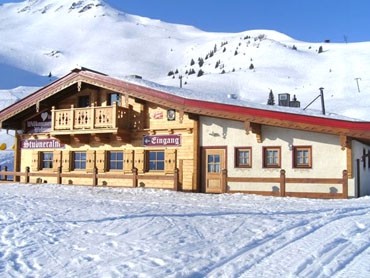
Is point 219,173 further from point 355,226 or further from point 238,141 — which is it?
point 355,226

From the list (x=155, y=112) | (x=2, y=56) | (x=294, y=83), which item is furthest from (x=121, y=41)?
(x=155, y=112)

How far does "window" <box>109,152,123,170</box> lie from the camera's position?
69.1 feet

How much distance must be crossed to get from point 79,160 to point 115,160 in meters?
2.09

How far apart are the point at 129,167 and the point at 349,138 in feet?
30.4

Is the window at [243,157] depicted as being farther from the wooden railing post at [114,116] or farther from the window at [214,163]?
the wooden railing post at [114,116]

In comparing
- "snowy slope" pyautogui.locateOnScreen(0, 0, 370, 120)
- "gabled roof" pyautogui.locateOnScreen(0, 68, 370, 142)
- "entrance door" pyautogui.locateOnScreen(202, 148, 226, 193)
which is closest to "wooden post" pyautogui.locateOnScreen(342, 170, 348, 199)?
"gabled roof" pyautogui.locateOnScreen(0, 68, 370, 142)

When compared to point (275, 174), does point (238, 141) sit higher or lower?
higher

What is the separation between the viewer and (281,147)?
17.4 m

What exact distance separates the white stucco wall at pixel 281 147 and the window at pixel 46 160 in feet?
27.4

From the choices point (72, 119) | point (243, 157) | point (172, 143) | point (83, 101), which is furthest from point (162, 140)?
point (83, 101)

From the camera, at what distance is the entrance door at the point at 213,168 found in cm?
1862

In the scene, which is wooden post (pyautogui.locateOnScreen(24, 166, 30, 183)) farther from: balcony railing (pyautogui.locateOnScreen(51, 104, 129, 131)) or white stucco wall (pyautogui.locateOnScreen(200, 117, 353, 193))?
white stucco wall (pyautogui.locateOnScreen(200, 117, 353, 193))

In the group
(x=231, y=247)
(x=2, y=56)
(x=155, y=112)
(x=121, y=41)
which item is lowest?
(x=231, y=247)

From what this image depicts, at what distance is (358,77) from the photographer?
218ft
